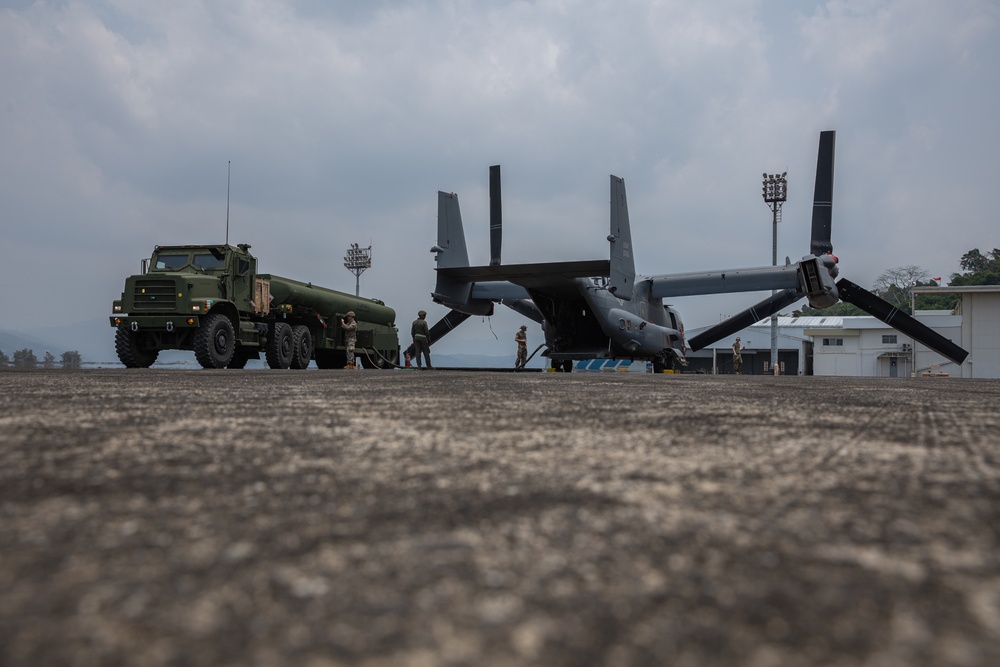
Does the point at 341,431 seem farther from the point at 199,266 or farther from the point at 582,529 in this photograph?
the point at 199,266

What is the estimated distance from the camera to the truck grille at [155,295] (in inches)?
483

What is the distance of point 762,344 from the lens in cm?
4350

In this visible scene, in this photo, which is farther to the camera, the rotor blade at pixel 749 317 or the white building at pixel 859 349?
the white building at pixel 859 349

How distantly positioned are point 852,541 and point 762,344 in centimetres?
4526

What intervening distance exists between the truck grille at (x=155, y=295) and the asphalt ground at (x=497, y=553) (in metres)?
11.3

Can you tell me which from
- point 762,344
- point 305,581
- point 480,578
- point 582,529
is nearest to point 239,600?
point 305,581

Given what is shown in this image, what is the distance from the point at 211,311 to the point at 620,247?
23.5 ft

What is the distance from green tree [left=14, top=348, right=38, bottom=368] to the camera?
19.2 metres

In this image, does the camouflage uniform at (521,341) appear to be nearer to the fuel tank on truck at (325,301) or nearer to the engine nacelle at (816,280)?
→ the fuel tank on truck at (325,301)

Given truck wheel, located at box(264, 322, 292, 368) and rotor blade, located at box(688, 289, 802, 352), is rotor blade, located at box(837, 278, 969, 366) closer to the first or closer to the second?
rotor blade, located at box(688, 289, 802, 352)

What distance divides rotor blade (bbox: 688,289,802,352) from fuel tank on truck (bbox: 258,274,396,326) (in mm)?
8630

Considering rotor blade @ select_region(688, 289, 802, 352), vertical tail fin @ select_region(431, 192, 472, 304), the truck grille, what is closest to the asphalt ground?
the truck grille

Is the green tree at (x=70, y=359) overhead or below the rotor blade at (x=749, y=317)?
below

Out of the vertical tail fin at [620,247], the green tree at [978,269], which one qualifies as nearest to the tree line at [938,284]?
the green tree at [978,269]
